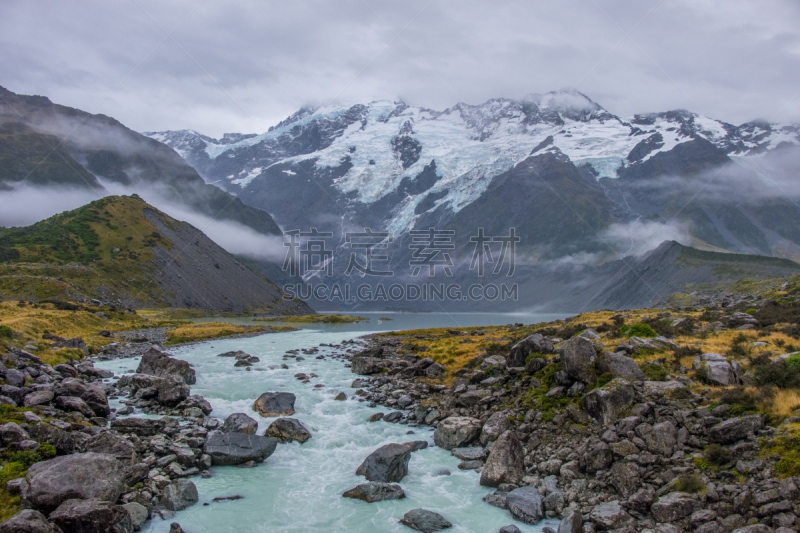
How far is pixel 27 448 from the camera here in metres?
17.8

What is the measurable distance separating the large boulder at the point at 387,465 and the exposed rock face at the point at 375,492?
1131mm

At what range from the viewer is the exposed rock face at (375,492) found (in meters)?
20.2

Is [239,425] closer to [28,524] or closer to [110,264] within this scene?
[28,524]

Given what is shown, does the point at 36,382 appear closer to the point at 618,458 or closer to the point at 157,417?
the point at 157,417

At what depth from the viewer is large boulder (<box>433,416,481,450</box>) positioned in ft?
83.4

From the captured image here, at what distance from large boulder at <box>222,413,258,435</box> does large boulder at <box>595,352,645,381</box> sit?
2012cm

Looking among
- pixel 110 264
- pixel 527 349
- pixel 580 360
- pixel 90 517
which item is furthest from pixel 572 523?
pixel 110 264

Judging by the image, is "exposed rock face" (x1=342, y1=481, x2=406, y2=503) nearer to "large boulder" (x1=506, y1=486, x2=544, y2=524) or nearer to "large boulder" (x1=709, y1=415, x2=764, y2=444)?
"large boulder" (x1=506, y1=486, x2=544, y2=524)

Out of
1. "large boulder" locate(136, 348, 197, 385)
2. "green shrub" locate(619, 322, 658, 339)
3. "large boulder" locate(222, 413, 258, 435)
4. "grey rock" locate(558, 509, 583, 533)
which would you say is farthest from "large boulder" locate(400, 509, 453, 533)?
"large boulder" locate(136, 348, 197, 385)

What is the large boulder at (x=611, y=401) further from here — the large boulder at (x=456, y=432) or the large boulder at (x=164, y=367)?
the large boulder at (x=164, y=367)

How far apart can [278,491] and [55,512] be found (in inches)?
343

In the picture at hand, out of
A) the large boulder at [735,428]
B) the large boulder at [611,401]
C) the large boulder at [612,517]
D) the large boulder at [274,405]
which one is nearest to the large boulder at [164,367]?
the large boulder at [274,405]

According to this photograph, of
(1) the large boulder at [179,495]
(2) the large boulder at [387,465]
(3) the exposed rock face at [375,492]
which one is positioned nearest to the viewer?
(1) the large boulder at [179,495]

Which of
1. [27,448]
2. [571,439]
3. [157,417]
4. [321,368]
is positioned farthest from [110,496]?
[321,368]
